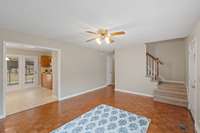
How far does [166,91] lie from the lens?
14.1 feet

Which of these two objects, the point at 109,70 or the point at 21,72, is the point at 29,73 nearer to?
the point at 21,72

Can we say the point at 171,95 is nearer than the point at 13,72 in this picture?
Yes

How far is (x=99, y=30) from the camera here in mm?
3045

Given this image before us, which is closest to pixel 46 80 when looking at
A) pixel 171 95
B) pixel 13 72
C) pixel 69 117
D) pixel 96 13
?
pixel 13 72

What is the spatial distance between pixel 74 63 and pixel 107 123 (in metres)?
3.13

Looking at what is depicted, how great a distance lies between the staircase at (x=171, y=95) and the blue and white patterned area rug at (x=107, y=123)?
181 cm

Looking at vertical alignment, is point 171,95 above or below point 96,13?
below

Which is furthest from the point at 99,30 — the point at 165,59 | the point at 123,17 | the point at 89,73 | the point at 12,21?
the point at 165,59

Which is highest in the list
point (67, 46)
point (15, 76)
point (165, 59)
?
point (67, 46)

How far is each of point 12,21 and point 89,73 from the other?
399cm

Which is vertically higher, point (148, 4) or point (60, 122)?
point (148, 4)

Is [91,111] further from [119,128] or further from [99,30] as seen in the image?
[99,30]

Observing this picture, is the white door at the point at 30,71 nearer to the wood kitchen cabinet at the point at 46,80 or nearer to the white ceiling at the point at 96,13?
the wood kitchen cabinet at the point at 46,80

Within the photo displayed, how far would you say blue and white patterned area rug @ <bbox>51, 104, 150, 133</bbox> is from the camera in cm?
250
